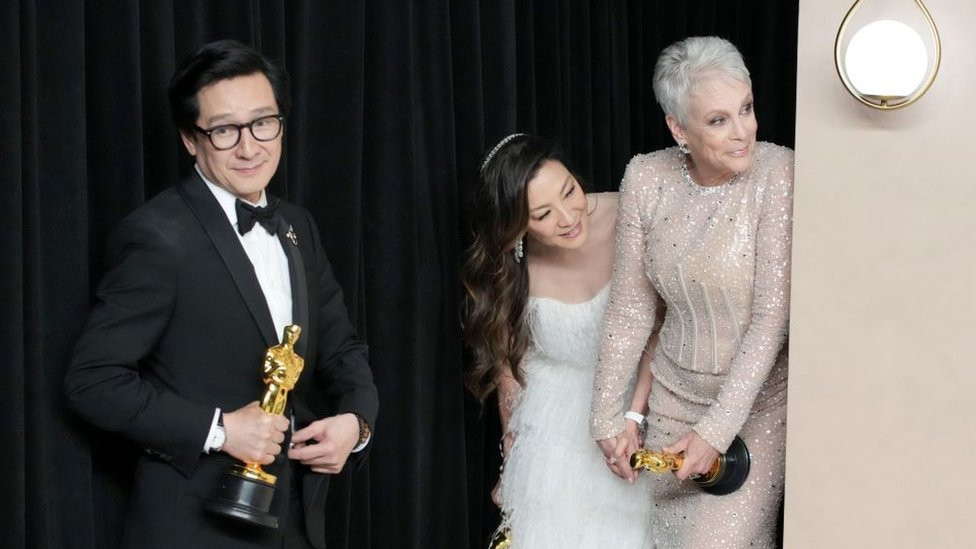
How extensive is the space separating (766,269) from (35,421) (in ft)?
5.02

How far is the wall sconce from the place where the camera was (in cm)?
220

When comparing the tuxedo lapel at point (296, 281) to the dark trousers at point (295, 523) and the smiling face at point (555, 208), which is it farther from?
the smiling face at point (555, 208)

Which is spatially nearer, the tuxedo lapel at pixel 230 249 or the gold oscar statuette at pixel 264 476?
the gold oscar statuette at pixel 264 476

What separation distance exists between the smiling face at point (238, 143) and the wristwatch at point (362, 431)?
51 cm

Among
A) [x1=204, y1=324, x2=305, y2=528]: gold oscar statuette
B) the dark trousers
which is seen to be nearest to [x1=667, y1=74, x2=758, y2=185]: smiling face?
[x1=204, y1=324, x2=305, y2=528]: gold oscar statuette

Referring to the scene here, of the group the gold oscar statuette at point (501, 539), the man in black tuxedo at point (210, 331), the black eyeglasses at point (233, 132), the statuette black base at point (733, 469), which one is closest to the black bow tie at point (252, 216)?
the man in black tuxedo at point (210, 331)

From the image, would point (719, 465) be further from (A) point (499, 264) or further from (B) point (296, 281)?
(B) point (296, 281)

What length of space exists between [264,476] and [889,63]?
1361 millimetres

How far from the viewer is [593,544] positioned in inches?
127

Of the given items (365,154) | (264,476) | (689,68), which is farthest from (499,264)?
(264,476)

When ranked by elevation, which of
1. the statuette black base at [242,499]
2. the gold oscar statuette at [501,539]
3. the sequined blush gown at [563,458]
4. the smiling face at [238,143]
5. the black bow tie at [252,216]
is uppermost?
the smiling face at [238,143]

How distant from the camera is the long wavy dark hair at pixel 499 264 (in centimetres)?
317

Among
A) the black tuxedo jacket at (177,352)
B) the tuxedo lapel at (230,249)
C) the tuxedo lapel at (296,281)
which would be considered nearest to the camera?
the black tuxedo jacket at (177,352)

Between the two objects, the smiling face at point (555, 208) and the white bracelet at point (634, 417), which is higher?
the smiling face at point (555, 208)
